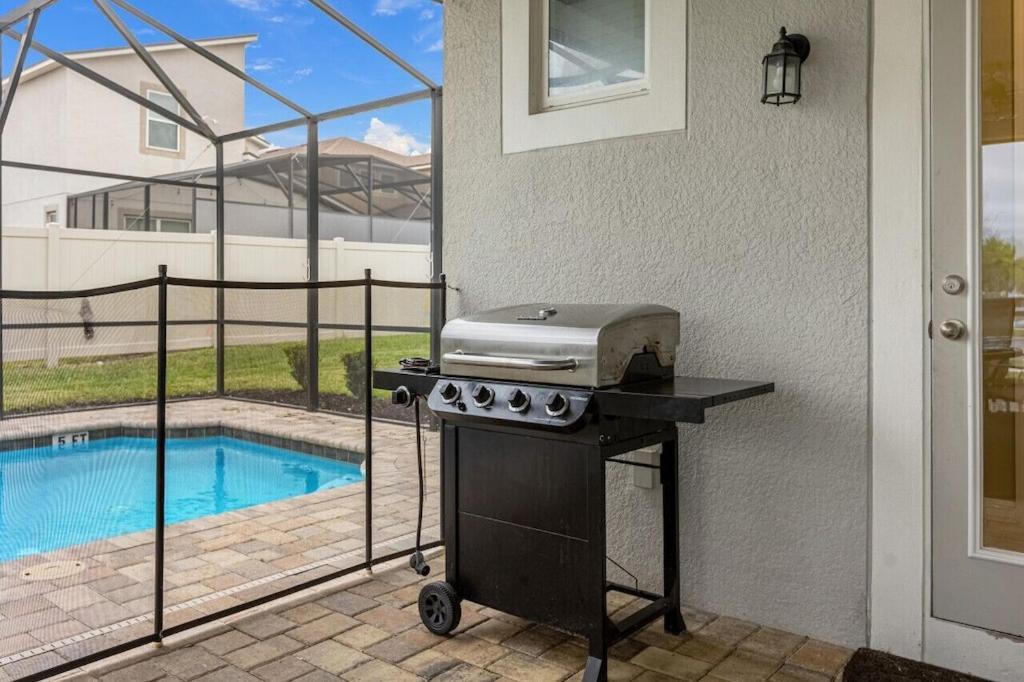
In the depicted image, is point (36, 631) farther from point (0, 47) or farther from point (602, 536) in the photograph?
point (0, 47)

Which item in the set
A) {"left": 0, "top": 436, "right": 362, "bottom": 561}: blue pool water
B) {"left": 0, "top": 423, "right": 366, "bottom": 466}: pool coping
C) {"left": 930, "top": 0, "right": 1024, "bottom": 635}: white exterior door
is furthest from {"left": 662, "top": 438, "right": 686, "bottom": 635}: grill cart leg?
{"left": 0, "top": 423, "right": 366, "bottom": 466}: pool coping

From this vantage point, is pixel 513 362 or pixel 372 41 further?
pixel 372 41

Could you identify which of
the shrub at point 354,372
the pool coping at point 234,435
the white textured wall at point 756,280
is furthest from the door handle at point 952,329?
the shrub at point 354,372

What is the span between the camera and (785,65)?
263 centimetres

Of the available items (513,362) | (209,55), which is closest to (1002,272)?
(513,362)

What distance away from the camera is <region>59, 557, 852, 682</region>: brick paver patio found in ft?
8.14

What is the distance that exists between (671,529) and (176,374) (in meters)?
5.71

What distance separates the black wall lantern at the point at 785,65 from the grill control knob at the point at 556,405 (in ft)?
4.43

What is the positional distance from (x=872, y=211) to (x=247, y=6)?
9085 mm

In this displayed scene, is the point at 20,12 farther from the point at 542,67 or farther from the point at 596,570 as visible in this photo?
the point at 596,570

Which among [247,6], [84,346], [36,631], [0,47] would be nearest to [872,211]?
[36,631]

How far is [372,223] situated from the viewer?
26.1ft

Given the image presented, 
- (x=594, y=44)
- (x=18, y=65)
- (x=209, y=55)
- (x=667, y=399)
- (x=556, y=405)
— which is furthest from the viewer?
(x=209, y=55)

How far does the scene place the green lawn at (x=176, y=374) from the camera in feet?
10.2
